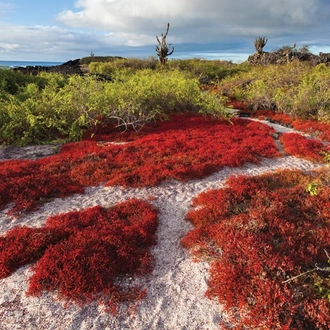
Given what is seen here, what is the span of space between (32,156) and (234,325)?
11302 millimetres

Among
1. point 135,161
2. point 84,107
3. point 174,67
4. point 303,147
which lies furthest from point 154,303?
point 174,67

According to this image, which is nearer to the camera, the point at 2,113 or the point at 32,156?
the point at 32,156

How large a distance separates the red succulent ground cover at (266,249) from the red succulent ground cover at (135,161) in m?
2.20

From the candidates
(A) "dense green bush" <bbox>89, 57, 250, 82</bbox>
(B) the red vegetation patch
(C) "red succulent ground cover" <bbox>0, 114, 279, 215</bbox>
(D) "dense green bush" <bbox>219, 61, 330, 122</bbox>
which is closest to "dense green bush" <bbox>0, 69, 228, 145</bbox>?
(C) "red succulent ground cover" <bbox>0, 114, 279, 215</bbox>

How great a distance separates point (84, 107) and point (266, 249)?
13019 mm

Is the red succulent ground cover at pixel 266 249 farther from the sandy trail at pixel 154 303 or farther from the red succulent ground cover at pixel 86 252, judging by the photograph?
the red succulent ground cover at pixel 86 252

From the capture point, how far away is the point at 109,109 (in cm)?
1714

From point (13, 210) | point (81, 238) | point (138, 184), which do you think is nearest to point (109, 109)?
point (138, 184)

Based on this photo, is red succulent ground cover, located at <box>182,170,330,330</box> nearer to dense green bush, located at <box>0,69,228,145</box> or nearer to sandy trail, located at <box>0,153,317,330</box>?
sandy trail, located at <box>0,153,317,330</box>

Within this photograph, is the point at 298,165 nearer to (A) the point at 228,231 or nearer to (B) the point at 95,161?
(A) the point at 228,231

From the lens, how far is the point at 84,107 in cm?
1670

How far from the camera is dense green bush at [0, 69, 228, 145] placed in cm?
1539

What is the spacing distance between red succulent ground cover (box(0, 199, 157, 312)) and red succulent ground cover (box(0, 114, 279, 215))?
1.82 metres

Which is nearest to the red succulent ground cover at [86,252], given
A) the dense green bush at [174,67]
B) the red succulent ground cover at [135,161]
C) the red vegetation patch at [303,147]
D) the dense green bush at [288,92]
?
the red succulent ground cover at [135,161]
